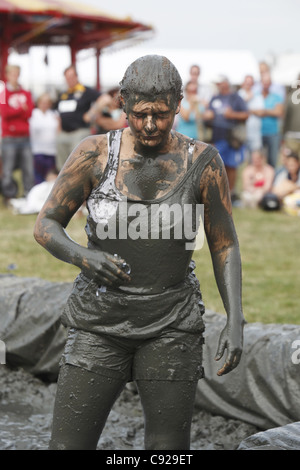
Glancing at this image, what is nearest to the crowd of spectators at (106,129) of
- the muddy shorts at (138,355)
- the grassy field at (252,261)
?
the grassy field at (252,261)

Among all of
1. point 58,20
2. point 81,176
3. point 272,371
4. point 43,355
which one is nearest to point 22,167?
point 58,20

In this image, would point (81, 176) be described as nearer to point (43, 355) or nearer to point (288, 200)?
point (43, 355)

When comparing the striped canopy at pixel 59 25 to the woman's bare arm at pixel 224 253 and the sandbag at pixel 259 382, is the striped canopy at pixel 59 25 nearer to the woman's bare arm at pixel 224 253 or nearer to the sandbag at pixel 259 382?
the sandbag at pixel 259 382

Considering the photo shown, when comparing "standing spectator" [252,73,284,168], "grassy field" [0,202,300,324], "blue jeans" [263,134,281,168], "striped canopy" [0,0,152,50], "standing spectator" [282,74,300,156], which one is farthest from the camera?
"striped canopy" [0,0,152,50]

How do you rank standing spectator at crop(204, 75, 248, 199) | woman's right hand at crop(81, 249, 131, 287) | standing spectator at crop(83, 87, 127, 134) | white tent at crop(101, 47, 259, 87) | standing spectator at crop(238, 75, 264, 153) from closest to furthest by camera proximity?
woman's right hand at crop(81, 249, 131, 287)
standing spectator at crop(83, 87, 127, 134)
standing spectator at crop(204, 75, 248, 199)
standing spectator at crop(238, 75, 264, 153)
white tent at crop(101, 47, 259, 87)

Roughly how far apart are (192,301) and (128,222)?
1.36 ft

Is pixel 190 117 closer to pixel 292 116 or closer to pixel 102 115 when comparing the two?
pixel 102 115

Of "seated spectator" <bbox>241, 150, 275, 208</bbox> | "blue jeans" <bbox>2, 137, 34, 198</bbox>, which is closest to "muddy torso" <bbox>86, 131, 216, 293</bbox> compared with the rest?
"blue jeans" <bbox>2, 137, 34, 198</bbox>

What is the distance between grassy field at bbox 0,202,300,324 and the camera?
274 inches

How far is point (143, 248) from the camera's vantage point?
2762 mm

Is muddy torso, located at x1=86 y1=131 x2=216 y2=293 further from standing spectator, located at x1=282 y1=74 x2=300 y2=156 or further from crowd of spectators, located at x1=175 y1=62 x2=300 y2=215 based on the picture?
standing spectator, located at x1=282 y1=74 x2=300 y2=156

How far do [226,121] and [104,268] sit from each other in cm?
1014

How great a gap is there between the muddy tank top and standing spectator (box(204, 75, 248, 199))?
31.5 ft

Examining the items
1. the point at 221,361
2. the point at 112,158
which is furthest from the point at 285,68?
the point at 112,158
